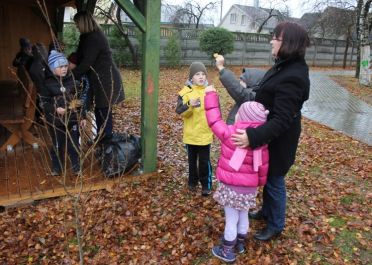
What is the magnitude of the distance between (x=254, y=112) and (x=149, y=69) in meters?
1.87

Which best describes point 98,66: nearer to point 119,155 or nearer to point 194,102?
point 119,155

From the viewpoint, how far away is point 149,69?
4.15 meters

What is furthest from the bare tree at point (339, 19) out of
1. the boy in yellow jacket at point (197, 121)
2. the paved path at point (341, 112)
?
the boy in yellow jacket at point (197, 121)

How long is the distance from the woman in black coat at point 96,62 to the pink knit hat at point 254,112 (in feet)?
6.10

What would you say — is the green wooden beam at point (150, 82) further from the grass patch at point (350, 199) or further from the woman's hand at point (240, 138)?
the grass patch at point (350, 199)

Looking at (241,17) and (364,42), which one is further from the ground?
(241,17)

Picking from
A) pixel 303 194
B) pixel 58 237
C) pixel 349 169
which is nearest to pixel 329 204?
pixel 303 194

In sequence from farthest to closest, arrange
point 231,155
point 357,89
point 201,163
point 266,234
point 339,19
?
point 339,19, point 357,89, point 201,163, point 266,234, point 231,155

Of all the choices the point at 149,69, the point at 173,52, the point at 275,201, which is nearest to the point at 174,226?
the point at 275,201

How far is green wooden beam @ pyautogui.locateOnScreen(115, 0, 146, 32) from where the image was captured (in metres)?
3.78

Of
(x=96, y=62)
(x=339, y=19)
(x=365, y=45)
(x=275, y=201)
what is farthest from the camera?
(x=339, y=19)

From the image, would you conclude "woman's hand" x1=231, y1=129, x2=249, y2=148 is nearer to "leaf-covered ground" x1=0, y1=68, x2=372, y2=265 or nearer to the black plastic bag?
"leaf-covered ground" x1=0, y1=68, x2=372, y2=265

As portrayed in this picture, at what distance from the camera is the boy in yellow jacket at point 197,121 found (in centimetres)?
373

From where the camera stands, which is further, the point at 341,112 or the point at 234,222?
the point at 341,112
